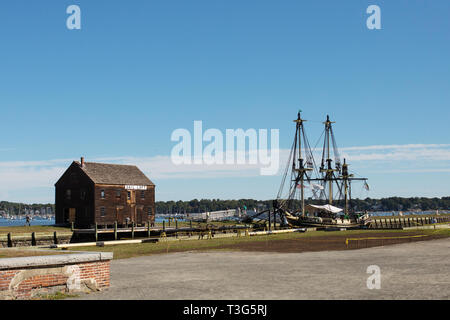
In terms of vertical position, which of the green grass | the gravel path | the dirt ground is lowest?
the dirt ground

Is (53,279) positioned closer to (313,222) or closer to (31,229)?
(31,229)

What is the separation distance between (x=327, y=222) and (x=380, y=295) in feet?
217

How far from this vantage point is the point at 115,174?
7088cm

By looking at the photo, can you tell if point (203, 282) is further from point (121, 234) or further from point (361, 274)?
point (121, 234)

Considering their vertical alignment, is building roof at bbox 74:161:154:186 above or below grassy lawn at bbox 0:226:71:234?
above

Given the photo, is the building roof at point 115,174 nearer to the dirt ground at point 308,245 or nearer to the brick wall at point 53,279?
the dirt ground at point 308,245

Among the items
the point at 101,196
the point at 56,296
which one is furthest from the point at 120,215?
the point at 56,296

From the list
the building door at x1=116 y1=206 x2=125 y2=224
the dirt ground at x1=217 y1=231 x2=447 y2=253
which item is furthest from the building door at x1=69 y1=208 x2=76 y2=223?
the dirt ground at x1=217 y1=231 x2=447 y2=253

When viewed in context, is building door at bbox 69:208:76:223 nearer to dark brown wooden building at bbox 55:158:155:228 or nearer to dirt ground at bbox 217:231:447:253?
dark brown wooden building at bbox 55:158:155:228

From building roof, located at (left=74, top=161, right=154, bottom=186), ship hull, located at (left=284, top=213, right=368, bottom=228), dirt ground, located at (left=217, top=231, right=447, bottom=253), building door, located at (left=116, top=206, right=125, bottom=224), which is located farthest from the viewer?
ship hull, located at (left=284, top=213, right=368, bottom=228)

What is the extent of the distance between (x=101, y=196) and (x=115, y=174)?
5.36 m

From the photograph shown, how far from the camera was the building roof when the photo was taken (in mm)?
67688

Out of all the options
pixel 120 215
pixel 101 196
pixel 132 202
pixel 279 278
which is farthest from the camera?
pixel 132 202
